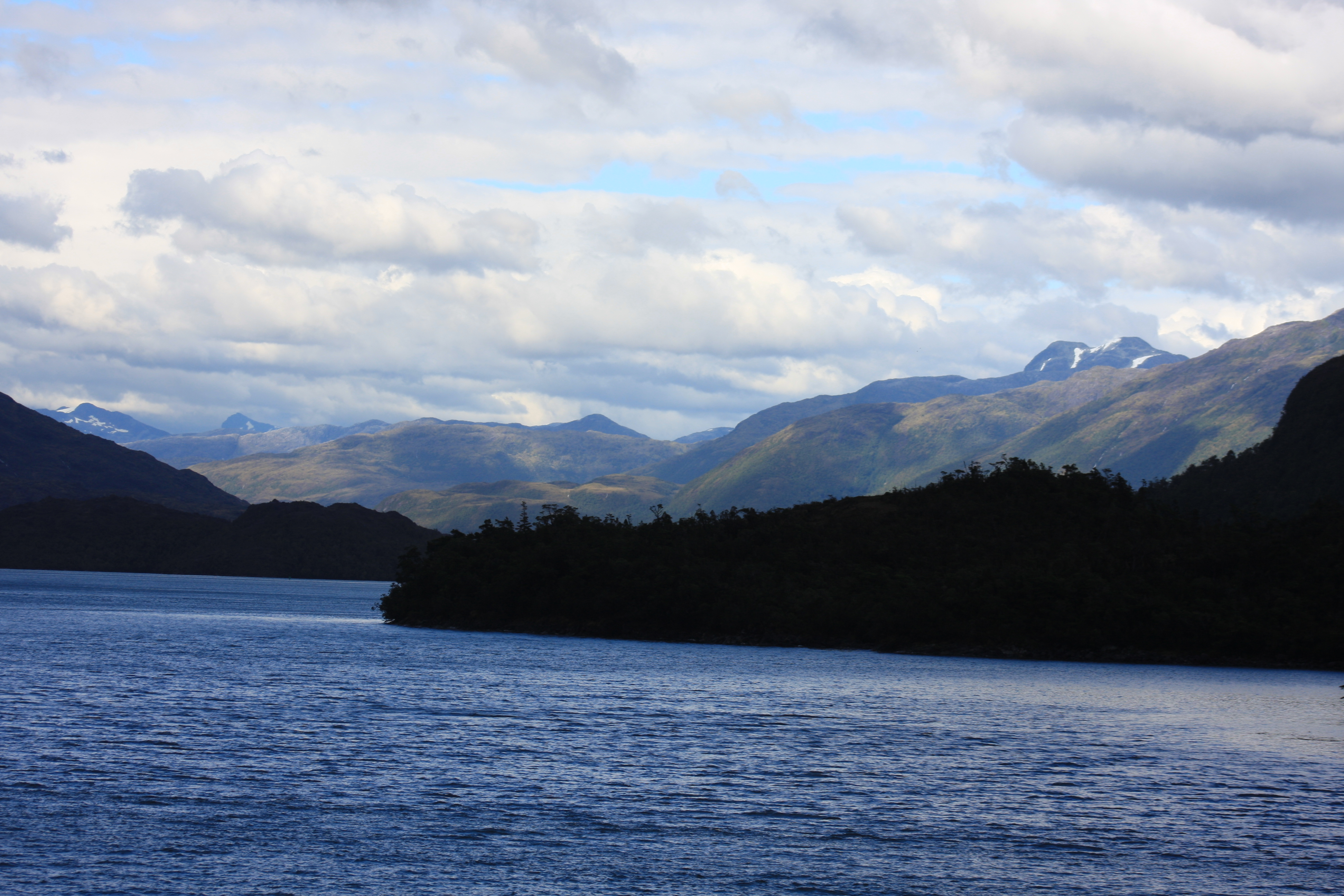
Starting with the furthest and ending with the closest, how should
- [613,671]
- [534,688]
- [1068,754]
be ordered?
[613,671] < [534,688] < [1068,754]

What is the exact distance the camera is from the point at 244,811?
181 feet

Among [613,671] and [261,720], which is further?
[613,671]

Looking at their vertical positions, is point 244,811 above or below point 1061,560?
below

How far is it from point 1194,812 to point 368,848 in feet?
137

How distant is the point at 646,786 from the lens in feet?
213

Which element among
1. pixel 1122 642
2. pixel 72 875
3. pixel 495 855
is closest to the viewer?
pixel 72 875

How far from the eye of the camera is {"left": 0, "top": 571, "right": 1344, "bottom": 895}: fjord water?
1836 inches

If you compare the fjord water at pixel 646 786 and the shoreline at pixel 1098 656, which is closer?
the fjord water at pixel 646 786

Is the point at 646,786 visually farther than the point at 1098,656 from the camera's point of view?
No

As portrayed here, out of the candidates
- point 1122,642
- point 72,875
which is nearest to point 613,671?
point 1122,642

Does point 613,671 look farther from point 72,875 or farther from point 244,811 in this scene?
point 72,875

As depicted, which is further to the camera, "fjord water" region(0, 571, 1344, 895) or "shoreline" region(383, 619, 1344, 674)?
"shoreline" region(383, 619, 1344, 674)

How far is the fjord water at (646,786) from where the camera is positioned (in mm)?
46625

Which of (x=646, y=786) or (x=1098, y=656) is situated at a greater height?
(x=1098, y=656)
